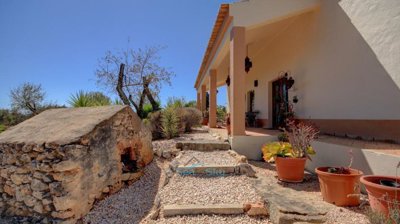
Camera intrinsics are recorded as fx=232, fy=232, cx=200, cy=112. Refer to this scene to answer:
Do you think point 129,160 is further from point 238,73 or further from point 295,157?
point 295,157

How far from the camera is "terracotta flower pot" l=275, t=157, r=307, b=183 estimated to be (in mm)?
3916

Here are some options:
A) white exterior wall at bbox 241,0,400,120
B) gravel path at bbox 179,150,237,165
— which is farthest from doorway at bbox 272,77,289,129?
gravel path at bbox 179,150,237,165

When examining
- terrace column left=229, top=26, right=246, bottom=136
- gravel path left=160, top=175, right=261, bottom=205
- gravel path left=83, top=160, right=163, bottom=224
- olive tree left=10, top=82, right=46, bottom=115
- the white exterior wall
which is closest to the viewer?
gravel path left=160, top=175, right=261, bottom=205

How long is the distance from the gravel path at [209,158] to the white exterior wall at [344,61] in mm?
2836

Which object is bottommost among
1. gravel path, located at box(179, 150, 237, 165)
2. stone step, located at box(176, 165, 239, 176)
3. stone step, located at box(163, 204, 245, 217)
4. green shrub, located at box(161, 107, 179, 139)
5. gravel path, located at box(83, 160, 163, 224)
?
gravel path, located at box(83, 160, 163, 224)

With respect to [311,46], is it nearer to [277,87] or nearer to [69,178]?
[277,87]

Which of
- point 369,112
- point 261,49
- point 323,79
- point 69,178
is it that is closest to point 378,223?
point 369,112

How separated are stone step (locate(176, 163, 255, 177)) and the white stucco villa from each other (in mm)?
1249

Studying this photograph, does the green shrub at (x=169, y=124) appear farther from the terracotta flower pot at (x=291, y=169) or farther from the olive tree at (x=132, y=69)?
the olive tree at (x=132, y=69)

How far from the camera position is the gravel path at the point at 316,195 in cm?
261

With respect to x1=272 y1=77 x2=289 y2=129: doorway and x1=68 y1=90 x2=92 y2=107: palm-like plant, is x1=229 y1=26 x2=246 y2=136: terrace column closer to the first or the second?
x1=272 y1=77 x2=289 y2=129: doorway

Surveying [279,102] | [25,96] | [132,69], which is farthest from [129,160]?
[25,96]

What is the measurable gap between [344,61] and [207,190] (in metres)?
4.19

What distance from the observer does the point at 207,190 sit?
3.61m
